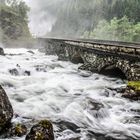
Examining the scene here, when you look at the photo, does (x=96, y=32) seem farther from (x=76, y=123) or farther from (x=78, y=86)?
(x=76, y=123)

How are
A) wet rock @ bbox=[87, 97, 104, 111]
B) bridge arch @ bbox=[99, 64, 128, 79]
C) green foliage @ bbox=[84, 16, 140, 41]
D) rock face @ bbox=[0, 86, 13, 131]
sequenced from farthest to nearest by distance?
green foliage @ bbox=[84, 16, 140, 41]
bridge arch @ bbox=[99, 64, 128, 79]
wet rock @ bbox=[87, 97, 104, 111]
rock face @ bbox=[0, 86, 13, 131]

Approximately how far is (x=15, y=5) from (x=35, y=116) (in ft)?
256

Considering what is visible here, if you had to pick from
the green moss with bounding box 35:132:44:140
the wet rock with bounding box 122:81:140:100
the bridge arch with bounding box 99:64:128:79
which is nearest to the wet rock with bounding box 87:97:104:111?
the wet rock with bounding box 122:81:140:100

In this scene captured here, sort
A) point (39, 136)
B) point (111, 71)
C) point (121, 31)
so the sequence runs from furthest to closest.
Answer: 1. point (121, 31)
2. point (111, 71)
3. point (39, 136)

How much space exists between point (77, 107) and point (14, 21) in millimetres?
64967

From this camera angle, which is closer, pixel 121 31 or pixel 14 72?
pixel 14 72

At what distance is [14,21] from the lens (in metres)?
75.9

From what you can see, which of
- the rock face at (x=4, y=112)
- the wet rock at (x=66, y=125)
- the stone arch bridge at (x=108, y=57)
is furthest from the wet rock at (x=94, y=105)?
the stone arch bridge at (x=108, y=57)

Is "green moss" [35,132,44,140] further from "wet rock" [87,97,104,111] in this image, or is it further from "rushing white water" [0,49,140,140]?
"wet rock" [87,97,104,111]

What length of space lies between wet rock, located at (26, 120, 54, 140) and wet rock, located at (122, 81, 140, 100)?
322 inches

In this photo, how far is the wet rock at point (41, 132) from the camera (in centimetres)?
1008

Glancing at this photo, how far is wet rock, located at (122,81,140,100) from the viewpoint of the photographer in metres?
17.3

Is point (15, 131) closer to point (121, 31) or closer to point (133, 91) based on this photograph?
point (133, 91)

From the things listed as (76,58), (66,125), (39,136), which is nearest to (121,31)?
(76,58)
